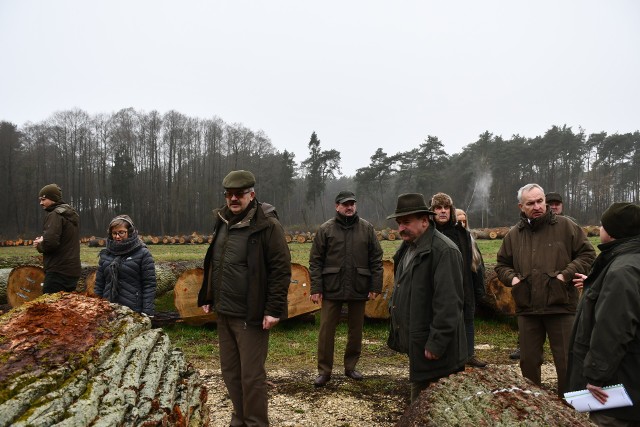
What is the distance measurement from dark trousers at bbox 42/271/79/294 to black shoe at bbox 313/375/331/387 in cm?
343

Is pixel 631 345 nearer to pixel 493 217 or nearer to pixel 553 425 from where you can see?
pixel 553 425

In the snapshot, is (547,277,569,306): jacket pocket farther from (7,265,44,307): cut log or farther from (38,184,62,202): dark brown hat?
(7,265,44,307): cut log

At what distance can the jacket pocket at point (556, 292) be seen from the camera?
153 inches

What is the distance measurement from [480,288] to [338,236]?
1.73m

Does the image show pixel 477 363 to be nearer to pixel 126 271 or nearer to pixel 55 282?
pixel 126 271

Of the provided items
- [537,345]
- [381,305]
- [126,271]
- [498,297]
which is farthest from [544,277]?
[126,271]

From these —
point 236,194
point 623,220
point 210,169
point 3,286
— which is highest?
point 210,169

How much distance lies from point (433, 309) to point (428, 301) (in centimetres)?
8

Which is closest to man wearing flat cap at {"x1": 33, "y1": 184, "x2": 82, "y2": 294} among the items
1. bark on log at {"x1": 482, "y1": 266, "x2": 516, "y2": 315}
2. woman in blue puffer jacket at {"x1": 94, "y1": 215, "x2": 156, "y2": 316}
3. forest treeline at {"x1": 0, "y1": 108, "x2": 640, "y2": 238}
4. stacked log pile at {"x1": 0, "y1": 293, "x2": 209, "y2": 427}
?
woman in blue puffer jacket at {"x1": 94, "y1": 215, "x2": 156, "y2": 316}

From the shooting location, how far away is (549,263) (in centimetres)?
398

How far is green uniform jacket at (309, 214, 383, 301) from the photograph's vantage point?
507cm

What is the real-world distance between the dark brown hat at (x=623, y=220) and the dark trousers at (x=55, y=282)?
19.2 feet

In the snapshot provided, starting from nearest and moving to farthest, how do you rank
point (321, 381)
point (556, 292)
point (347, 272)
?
1. point (556, 292)
2. point (321, 381)
3. point (347, 272)

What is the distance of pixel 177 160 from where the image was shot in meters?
55.1
